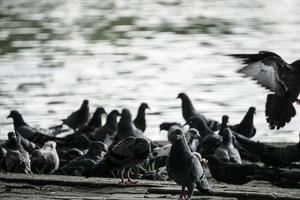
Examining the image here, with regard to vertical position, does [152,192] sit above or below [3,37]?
above

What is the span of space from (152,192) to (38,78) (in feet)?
31.4

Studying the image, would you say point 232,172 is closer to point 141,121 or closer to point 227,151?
point 227,151

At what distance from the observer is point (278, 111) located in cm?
873

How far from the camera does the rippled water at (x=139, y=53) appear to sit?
48.5 feet

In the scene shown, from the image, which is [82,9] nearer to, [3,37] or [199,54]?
[3,37]

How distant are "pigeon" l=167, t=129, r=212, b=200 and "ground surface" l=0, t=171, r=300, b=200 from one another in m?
0.66

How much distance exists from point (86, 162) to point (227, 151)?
127cm

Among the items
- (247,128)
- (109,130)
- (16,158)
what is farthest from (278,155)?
(109,130)

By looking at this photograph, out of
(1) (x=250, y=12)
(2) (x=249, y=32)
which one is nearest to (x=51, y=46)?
(2) (x=249, y=32)

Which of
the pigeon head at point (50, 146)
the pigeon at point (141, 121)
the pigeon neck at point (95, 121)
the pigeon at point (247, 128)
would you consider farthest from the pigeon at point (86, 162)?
the pigeon neck at point (95, 121)

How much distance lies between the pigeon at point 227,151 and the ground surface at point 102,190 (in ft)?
2.27

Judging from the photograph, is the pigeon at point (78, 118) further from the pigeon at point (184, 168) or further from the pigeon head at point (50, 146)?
the pigeon at point (184, 168)

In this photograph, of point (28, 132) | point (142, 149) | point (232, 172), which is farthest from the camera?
point (28, 132)

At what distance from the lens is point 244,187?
28.4 feet
